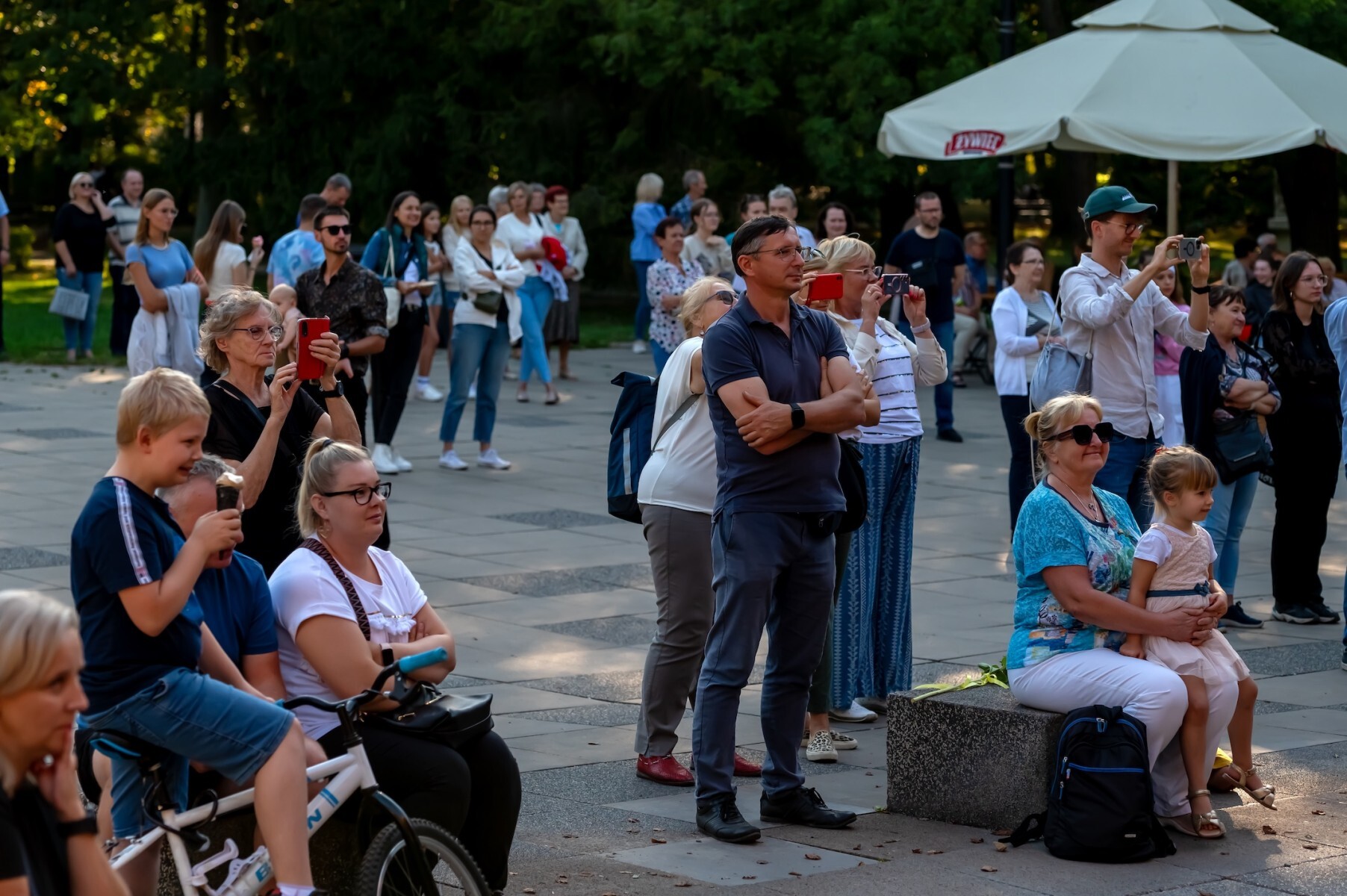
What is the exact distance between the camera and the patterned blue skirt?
7488mm

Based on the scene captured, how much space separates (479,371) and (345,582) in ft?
30.4

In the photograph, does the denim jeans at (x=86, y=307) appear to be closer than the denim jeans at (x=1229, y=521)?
No

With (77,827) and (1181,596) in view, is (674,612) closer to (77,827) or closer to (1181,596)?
(1181,596)

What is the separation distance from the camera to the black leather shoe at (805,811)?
6090 mm

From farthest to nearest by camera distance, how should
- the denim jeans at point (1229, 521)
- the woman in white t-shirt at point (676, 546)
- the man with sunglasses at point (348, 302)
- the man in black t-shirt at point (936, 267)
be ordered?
the man in black t-shirt at point (936, 267) → the man with sunglasses at point (348, 302) → the denim jeans at point (1229, 521) → the woman in white t-shirt at point (676, 546)

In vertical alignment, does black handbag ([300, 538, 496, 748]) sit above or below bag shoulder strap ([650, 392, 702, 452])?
below

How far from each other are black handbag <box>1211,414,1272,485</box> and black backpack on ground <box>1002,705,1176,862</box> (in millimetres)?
4051

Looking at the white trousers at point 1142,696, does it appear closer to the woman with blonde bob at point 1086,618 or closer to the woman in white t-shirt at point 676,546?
the woman with blonde bob at point 1086,618

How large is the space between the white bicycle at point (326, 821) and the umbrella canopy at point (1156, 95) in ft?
34.3

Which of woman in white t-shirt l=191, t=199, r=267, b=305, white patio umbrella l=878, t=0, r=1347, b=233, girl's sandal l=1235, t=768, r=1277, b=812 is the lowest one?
girl's sandal l=1235, t=768, r=1277, b=812

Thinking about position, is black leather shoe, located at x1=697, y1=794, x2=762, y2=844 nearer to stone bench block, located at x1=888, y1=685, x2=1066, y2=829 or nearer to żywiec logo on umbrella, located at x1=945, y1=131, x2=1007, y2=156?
stone bench block, located at x1=888, y1=685, x2=1066, y2=829

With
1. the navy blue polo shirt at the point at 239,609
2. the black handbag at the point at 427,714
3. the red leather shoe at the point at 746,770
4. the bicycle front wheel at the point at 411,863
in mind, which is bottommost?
the red leather shoe at the point at 746,770

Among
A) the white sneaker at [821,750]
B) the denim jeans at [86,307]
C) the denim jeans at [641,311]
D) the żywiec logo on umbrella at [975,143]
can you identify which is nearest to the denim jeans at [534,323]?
the denim jeans at [641,311]

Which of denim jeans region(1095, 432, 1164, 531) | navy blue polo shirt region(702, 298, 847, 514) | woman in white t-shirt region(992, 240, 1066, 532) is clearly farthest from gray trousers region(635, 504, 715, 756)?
woman in white t-shirt region(992, 240, 1066, 532)
